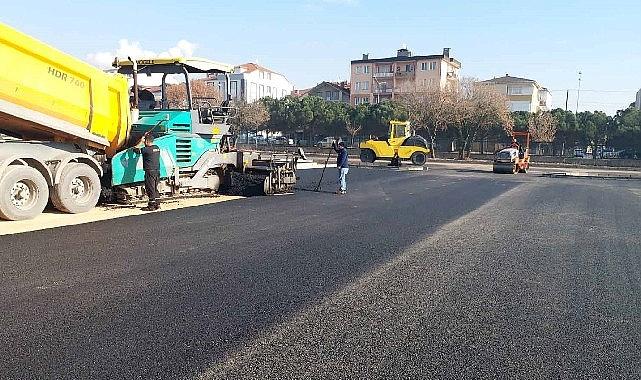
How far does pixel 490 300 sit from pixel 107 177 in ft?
26.1

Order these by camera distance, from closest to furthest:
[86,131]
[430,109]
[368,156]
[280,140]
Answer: [86,131] < [368,156] < [430,109] < [280,140]

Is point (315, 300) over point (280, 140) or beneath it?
beneath

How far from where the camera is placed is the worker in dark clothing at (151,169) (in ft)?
→ 32.6

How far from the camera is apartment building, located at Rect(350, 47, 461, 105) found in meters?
66.7

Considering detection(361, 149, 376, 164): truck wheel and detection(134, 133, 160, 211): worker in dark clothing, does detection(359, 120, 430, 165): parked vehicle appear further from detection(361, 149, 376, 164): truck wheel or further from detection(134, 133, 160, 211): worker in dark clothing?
detection(134, 133, 160, 211): worker in dark clothing

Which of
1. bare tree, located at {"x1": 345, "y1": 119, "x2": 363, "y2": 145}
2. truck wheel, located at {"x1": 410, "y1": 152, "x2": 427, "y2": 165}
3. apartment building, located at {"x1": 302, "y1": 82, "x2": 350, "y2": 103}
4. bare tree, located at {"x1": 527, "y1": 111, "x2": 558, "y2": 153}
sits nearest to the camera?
truck wheel, located at {"x1": 410, "y1": 152, "x2": 427, "y2": 165}

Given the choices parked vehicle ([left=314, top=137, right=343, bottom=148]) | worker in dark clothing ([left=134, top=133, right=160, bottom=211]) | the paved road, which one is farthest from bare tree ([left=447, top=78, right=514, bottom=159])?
worker in dark clothing ([left=134, top=133, right=160, bottom=211])

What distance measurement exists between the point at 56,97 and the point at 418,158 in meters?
23.9

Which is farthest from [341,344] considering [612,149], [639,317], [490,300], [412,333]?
[612,149]

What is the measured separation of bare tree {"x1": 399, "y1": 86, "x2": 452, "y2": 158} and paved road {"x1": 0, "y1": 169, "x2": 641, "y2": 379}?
31.8 m

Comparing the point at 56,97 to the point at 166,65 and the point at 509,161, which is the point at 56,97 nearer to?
the point at 166,65

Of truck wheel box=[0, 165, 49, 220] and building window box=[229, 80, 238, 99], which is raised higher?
building window box=[229, 80, 238, 99]

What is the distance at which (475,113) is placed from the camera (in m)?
39.2

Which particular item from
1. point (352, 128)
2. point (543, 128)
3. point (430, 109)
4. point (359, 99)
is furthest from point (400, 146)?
point (359, 99)
